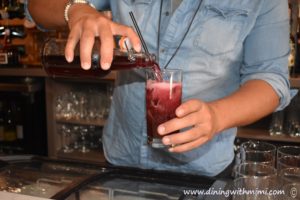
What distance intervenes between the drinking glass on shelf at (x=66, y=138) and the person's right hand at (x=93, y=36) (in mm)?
Answer: 2057

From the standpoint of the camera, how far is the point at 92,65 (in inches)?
38.5

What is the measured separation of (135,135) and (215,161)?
293 millimetres

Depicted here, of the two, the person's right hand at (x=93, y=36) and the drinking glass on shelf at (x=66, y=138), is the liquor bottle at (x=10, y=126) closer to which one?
the drinking glass on shelf at (x=66, y=138)

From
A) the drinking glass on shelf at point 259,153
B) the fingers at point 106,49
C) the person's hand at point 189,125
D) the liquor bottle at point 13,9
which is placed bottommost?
the drinking glass on shelf at point 259,153

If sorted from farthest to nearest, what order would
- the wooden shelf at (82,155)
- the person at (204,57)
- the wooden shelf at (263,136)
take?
the wooden shelf at (82,155), the wooden shelf at (263,136), the person at (204,57)

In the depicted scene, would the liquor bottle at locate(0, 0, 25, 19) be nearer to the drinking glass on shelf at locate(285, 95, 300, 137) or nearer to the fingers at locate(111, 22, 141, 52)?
the drinking glass on shelf at locate(285, 95, 300, 137)


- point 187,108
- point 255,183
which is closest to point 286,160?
point 255,183

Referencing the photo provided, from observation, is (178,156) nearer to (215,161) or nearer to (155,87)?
(215,161)

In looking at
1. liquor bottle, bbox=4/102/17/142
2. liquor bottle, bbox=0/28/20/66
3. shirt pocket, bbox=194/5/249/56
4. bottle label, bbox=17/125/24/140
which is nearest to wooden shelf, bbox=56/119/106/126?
bottle label, bbox=17/125/24/140

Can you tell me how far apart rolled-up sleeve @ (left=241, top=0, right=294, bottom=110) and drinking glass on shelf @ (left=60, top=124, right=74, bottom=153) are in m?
1.93

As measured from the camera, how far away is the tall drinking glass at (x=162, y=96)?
0.93 m

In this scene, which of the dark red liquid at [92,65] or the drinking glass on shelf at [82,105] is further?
the drinking glass on shelf at [82,105]

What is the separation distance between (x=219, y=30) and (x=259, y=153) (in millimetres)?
472

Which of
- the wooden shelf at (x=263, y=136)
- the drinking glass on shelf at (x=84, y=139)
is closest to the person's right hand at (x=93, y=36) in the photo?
the wooden shelf at (x=263, y=136)
